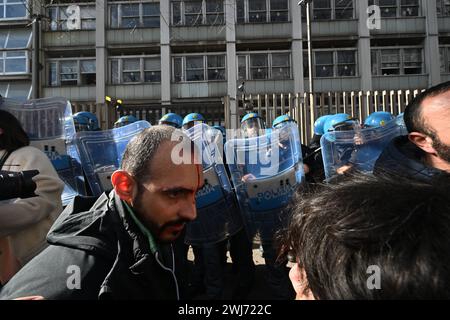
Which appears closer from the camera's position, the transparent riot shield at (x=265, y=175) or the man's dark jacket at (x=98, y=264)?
the man's dark jacket at (x=98, y=264)

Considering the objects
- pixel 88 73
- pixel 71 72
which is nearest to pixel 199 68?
pixel 88 73

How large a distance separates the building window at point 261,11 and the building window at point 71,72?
295 inches

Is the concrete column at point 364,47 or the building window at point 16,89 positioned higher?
the concrete column at point 364,47

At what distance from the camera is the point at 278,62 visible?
711 inches

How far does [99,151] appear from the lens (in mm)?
3604

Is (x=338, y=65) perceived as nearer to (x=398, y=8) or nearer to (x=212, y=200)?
(x=398, y=8)

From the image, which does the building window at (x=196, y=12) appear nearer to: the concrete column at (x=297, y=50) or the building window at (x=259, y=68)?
the building window at (x=259, y=68)

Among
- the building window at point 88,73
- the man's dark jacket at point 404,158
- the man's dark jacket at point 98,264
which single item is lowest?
the building window at point 88,73

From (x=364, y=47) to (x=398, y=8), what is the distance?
2455mm

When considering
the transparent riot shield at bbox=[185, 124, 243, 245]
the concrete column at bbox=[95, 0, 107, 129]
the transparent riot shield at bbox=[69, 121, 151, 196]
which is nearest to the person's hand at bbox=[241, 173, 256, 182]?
the transparent riot shield at bbox=[185, 124, 243, 245]

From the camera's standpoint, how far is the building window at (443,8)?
1773 centimetres

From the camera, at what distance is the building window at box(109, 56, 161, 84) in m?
18.4

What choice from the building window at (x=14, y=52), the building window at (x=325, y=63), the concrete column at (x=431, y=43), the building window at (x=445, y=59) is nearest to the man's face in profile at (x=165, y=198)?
the building window at (x=325, y=63)
